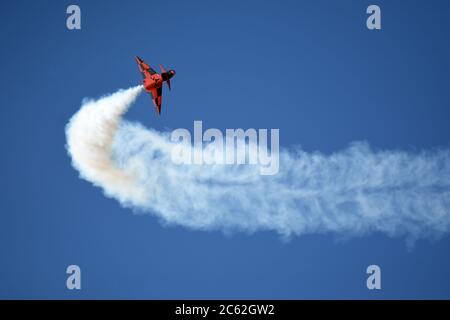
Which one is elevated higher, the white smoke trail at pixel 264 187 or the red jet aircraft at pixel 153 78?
the red jet aircraft at pixel 153 78

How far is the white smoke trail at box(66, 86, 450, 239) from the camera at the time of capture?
34.4 metres

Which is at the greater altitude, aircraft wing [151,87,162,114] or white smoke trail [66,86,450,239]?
aircraft wing [151,87,162,114]

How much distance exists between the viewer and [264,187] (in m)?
36.3

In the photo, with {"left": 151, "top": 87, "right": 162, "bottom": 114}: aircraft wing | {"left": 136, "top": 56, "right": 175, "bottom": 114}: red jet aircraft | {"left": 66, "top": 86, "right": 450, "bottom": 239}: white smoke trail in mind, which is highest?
{"left": 136, "top": 56, "right": 175, "bottom": 114}: red jet aircraft

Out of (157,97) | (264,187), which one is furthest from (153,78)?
(264,187)

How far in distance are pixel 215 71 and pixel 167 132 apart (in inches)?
2918

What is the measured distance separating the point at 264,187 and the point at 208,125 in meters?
23.3

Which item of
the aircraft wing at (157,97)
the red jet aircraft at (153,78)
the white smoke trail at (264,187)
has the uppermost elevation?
the red jet aircraft at (153,78)

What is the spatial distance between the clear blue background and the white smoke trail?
87cm

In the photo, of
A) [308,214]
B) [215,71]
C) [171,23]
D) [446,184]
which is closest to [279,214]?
[308,214]

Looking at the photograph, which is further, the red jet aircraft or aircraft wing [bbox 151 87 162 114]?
aircraft wing [bbox 151 87 162 114]

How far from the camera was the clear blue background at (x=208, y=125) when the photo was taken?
161ft

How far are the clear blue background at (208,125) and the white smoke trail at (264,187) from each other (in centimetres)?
87

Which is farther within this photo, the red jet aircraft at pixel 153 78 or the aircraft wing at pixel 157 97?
the aircraft wing at pixel 157 97
